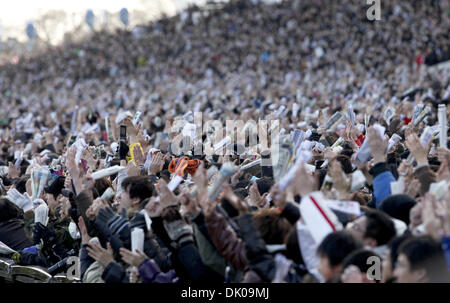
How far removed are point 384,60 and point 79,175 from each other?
20246 millimetres

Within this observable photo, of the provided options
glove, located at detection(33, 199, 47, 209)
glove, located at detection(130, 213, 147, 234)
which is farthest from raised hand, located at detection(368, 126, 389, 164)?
glove, located at detection(33, 199, 47, 209)

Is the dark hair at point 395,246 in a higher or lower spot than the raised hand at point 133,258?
higher

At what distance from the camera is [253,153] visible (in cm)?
755

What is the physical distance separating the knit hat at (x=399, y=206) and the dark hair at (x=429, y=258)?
88 cm

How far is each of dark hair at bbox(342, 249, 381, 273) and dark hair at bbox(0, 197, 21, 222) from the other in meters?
3.71

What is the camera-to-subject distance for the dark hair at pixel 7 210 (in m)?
6.10

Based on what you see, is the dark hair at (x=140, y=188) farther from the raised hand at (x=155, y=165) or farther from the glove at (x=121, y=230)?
the raised hand at (x=155, y=165)

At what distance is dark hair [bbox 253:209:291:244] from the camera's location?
3.96 metres

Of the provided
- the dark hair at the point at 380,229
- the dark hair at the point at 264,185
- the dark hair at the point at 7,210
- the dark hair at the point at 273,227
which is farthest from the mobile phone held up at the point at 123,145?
the dark hair at the point at 380,229

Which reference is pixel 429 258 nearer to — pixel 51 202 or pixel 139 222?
pixel 139 222

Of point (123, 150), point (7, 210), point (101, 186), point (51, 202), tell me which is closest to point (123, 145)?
point (123, 150)

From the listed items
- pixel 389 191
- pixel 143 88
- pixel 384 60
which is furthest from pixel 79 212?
pixel 143 88

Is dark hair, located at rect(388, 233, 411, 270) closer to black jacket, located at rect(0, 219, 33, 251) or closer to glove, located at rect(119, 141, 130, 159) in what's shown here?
black jacket, located at rect(0, 219, 33, 251)

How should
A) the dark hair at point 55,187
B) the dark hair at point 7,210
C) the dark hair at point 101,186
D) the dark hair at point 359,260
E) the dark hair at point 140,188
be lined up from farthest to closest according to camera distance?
the dark hair at point 55,187, the dark hair at point 7,210, the dark hair at point 101,186, the dark hair at point 140,188, the dark hair at point 359,260
